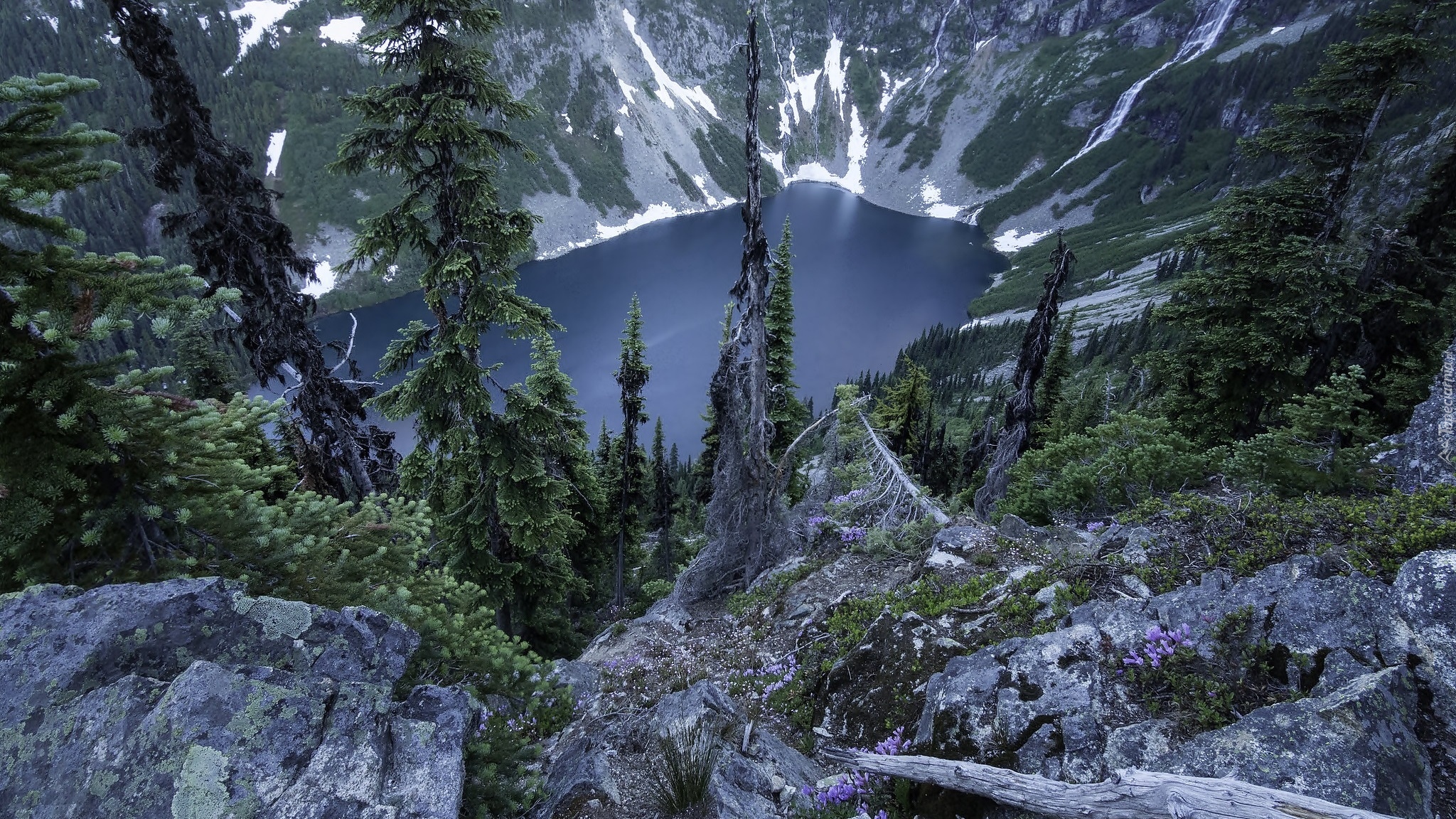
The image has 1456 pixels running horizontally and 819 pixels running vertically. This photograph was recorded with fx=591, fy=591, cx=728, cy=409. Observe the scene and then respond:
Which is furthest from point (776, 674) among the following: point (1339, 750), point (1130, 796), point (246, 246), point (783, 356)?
point (783, 356)

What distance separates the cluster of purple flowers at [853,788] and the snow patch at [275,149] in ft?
633

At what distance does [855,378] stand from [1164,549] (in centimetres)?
8968

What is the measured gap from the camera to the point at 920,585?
8.96 metres

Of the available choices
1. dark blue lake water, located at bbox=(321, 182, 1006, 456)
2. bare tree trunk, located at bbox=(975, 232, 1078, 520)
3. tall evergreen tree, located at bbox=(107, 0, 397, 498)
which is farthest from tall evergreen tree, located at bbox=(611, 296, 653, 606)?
dark blue lake water, located at bbox=(321, 182, 1006, 456)

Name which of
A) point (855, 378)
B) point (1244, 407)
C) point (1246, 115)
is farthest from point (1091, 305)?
point (1244, 407)

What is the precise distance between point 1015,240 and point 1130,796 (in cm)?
21326

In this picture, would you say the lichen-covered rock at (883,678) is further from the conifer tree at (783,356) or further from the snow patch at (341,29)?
the snow patch at (341,29)

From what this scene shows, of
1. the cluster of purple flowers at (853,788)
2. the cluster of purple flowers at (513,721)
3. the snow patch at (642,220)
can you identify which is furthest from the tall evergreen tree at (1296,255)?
the snow patch at (642,220)

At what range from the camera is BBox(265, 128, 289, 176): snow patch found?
14888 centimetres

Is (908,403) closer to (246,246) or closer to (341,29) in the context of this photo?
(246,246)

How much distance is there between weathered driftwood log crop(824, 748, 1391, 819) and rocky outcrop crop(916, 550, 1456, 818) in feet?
1.30

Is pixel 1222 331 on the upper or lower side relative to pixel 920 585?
upper

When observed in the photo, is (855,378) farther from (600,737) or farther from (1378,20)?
(600,737)

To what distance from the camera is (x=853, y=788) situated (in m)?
5.45
